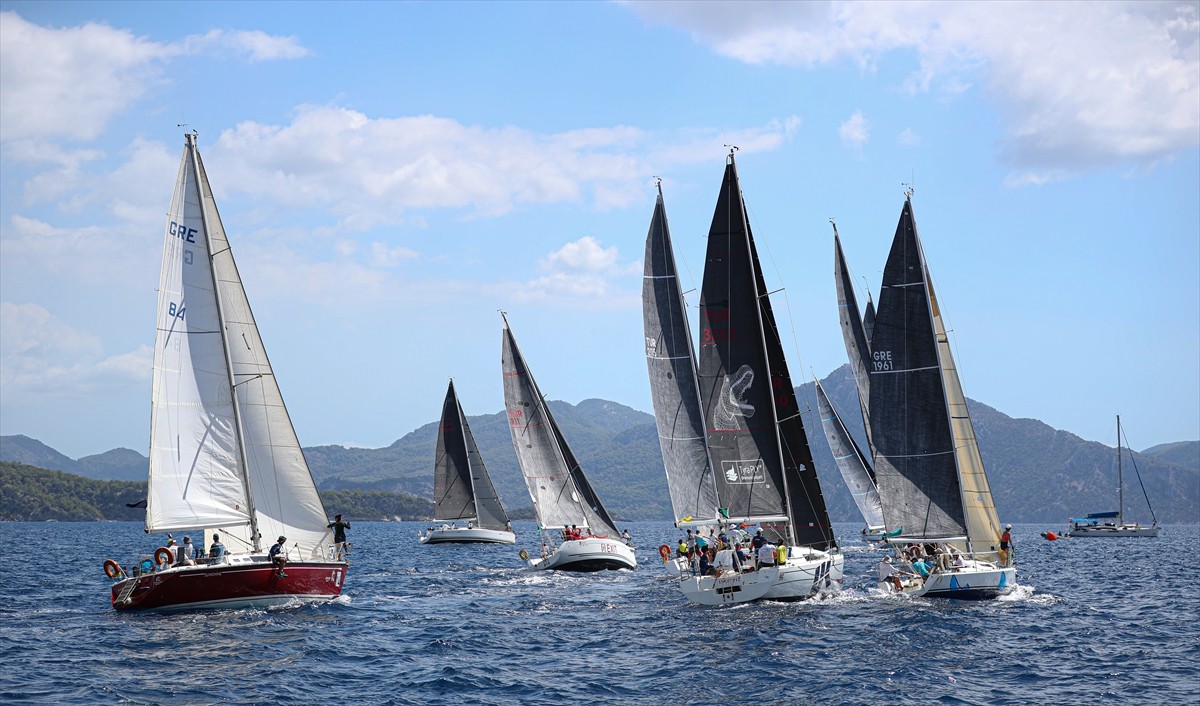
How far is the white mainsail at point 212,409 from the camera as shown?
112 ft

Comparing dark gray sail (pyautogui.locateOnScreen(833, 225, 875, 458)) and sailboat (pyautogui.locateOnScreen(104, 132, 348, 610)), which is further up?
dark gray sail (pyautogui.locateOnScreen(833, 225, 875, 458))

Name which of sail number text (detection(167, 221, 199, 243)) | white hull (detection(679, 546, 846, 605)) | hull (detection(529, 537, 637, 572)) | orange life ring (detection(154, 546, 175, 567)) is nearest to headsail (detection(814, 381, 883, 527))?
hull (detection(529, 537, 637, 572))

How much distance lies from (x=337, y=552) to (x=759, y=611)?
1373 cm

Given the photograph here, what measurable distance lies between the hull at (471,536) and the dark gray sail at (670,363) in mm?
42659

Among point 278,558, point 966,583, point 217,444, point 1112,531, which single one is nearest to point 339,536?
point 278,558

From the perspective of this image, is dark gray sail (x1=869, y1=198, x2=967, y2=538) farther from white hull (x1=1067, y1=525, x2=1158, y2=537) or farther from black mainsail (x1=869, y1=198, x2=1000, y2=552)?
white hull (x1=1067, y1=525, x2=1158, y2=537)

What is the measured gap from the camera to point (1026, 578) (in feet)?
173

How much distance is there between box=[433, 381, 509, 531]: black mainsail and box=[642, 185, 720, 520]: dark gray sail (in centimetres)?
4058

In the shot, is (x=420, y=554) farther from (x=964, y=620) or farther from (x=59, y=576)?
(x=964, y=620)

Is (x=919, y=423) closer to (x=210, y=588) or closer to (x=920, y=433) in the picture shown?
(x=920, y=433)

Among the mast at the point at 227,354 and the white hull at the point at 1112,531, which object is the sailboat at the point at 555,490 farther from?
the white hull at the point at 1112,531

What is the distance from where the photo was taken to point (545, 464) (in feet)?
182

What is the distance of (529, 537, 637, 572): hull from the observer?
165 feet

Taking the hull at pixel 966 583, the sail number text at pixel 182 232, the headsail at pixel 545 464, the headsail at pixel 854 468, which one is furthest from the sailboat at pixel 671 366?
the headsail at pixel 854 468
